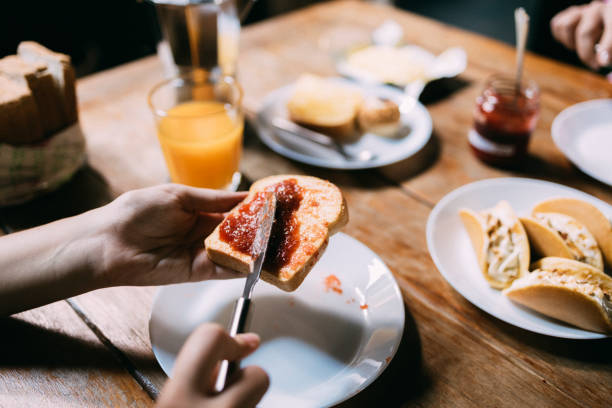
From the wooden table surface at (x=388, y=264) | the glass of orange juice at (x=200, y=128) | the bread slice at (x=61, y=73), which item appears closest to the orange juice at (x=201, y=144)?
the glass of orange juice at (x=200, y=128)

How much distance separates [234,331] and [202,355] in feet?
0.35

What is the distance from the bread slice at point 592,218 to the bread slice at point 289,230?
1.67 feet

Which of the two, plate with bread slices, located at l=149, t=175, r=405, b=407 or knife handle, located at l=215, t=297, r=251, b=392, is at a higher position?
knife handle, located at l=215, t=297, r=251, b=392

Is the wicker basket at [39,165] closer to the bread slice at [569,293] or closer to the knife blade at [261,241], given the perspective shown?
the knife blade at [261,241]

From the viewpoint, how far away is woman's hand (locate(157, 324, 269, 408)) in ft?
1.71

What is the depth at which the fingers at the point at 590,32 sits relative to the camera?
4.92ft

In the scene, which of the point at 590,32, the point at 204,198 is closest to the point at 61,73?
the point at 204,198

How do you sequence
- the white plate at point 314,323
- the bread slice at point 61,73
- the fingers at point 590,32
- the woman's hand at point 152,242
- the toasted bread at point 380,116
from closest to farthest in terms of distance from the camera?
1. the white plate at point 314,323
2. the woman's hand at point 152,242
3. the bread slice at point 61,73
4. the toasted bread at point 380,116
5. the fingers at point 590,32

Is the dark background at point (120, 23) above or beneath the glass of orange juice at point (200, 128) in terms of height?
beneath

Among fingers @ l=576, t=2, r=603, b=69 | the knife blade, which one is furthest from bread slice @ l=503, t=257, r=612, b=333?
fingers @ l=576, t=2, r=603, b=69

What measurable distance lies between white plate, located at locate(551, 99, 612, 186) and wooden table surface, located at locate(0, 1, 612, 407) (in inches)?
1.7

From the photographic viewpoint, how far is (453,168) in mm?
1318

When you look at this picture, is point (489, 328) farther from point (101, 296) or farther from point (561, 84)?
point (561, 84)

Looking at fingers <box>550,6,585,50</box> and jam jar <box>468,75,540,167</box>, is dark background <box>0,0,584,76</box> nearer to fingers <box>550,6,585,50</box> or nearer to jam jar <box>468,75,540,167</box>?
fingers <box>550,6,585,50</box>
